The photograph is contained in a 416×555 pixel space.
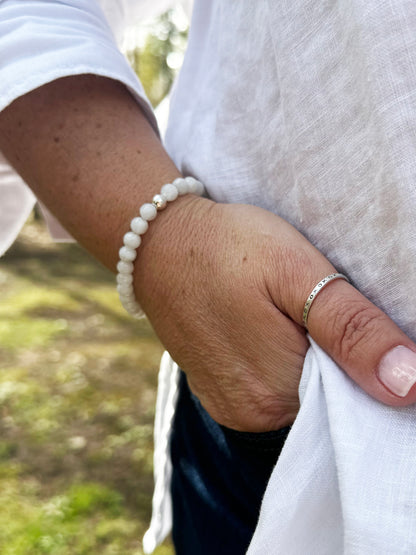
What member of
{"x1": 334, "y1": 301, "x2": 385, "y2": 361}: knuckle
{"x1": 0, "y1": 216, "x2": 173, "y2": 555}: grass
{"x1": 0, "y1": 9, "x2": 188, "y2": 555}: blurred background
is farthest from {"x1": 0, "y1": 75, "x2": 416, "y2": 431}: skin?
{"x1": 0, "y1": 216, "x2": 173, "y2": 555}: grass

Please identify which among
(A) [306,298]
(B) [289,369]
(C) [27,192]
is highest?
(A) [306,298]

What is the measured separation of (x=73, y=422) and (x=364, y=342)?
120 inches

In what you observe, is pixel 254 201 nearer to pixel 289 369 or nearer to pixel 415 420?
pixel 289 369

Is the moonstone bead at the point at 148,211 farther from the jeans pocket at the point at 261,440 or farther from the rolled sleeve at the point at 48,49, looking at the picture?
the jeans pocket at the point at 261,440

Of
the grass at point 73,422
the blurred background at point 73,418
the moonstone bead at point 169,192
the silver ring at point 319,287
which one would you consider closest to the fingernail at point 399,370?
the silver ring at point 319,287

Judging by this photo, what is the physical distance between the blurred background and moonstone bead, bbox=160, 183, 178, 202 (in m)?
1.11

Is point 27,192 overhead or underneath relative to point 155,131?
underneath

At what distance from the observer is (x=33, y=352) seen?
13.5 feet

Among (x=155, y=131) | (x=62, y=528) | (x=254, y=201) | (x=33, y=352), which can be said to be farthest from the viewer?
(x=33, y=352)

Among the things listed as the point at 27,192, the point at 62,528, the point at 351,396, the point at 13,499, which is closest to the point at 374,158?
the point at 351,396

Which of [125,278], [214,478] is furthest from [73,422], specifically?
[125,278]

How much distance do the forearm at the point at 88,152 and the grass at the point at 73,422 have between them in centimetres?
220

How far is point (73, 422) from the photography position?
3.39m

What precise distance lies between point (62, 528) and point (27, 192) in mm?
2054
